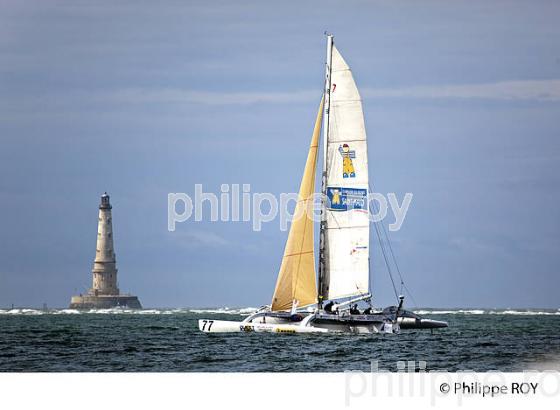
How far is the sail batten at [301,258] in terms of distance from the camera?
4069 centimetres

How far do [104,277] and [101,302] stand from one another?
3.06m

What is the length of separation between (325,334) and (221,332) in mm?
4591

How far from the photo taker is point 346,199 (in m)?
40.1

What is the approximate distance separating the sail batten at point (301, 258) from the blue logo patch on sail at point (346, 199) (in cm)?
103

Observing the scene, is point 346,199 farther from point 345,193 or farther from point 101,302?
point 101,302

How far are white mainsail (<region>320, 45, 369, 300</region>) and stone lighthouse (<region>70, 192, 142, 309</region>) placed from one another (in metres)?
53.7

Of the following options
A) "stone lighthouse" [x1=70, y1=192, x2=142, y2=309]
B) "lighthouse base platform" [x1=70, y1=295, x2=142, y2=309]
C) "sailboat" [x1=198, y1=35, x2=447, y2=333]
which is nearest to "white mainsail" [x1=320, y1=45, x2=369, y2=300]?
"sailboat" [x1=198, y1=35, x2=447, y2=333]

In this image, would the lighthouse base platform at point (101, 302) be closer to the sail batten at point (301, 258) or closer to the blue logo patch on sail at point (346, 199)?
the sail batten at point (301, 258)

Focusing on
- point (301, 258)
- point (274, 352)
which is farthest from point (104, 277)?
point (274, 352)

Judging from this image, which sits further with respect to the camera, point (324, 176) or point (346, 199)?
point (346, 199)
